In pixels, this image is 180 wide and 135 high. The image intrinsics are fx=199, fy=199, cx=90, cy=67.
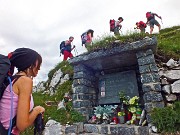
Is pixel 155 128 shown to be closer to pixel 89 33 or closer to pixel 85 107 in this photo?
pixel 85 107

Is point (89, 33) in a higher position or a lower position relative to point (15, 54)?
higher

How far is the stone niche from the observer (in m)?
6.17

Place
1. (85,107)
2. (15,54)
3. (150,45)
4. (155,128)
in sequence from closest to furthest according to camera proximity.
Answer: (15,54) → (155,128) → (150,45) → (85,107)

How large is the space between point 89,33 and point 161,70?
6.27 m

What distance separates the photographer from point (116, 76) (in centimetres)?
801

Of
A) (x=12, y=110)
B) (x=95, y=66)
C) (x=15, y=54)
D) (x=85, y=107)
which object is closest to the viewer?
(x=12, y=110)

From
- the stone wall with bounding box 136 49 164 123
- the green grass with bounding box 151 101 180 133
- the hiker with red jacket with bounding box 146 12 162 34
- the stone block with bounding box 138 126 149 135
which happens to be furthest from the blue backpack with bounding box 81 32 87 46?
the green grass with bounding box 151 101 180 133

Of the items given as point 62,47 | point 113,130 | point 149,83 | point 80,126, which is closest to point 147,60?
point 149,83

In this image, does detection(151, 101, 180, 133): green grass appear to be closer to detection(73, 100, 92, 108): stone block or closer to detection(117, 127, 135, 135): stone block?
detection(117, 127, 135, 135): stone block

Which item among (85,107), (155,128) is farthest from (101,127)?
(155,128)

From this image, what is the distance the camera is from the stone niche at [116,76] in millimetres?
6171

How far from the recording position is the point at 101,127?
22.4 ft

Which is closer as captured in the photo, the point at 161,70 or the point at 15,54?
the point at 15,54

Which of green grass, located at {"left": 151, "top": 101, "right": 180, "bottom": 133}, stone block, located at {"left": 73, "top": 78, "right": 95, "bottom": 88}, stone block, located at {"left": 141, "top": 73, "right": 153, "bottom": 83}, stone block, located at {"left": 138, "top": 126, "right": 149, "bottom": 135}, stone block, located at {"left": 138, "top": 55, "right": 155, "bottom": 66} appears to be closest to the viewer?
green grass, located at {"left": 151, "top": 101, "right": 180, "bottom": 133}
